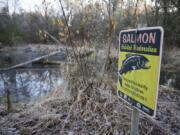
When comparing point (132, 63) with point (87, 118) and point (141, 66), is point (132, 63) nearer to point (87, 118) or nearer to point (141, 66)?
point (141, 66)

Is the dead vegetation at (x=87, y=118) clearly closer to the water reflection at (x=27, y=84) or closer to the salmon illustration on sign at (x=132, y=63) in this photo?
the water reflection at (x=27, y=84)

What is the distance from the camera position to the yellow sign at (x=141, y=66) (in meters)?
1.20

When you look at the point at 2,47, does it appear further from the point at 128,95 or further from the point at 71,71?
the point at 128,95

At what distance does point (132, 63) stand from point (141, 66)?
3.7 inches

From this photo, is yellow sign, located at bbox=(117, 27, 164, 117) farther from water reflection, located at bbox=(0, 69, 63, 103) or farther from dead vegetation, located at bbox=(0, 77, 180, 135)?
water reflection, located at bbox=(0, 69, 63, 103)

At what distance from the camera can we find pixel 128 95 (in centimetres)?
147

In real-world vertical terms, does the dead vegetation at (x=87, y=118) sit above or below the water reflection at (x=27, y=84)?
above

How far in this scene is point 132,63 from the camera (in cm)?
140

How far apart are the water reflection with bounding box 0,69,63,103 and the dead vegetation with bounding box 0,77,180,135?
3.49ft

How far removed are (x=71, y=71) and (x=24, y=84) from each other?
3736 millimetres

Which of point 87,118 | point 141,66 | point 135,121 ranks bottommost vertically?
point 87,118

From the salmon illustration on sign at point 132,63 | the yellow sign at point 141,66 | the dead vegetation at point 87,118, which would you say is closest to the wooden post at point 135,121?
the yellow sign at point 141,66

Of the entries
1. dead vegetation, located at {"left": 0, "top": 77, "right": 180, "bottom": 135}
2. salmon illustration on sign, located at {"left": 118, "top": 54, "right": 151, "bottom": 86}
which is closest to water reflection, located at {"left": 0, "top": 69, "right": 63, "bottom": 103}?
dead vegetation, located at {"left": 0, "top": 77, "right": 180, "bottom": 135}

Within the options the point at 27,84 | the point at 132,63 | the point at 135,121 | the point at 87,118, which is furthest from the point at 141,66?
the point at 27,84
